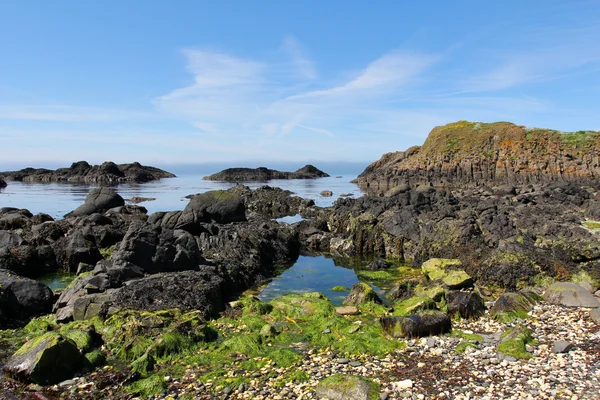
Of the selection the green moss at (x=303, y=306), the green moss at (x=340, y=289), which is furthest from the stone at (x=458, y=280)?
the green moss at (x=303, y=306)

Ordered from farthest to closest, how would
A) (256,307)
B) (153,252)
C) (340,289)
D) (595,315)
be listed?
(340,289) < (153,252) < (256,307) < (595,315)

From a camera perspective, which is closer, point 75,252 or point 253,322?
point 253,322

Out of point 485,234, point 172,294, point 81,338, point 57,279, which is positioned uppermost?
point 485,234

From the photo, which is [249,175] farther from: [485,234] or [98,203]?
[485,234]

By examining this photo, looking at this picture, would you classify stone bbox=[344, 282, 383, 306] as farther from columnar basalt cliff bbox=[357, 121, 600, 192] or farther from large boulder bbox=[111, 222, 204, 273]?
columnar basalt cliff bbox=[357, 121, 600, 192]

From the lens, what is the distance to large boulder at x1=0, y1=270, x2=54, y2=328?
526 inches

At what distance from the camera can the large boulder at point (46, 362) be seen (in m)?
9.07

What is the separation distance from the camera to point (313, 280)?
63.7ft

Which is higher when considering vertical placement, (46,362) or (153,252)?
(153,252)

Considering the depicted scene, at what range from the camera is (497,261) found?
1728cm

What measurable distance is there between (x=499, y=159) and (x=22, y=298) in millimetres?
75452

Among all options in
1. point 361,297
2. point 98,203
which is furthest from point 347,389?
point 98,203

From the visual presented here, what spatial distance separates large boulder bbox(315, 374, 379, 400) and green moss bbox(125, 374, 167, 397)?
3176mm

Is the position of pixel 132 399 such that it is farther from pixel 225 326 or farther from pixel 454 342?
pixel 454 342
